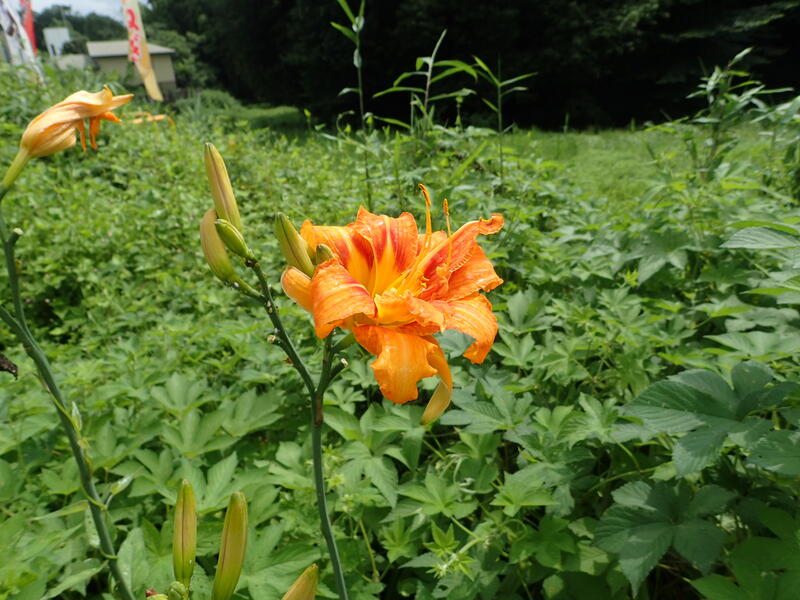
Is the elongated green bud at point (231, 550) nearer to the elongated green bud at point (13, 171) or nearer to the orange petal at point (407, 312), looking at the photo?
the orange petal at point (407, 312)

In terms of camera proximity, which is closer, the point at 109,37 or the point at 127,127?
the point at 127,127

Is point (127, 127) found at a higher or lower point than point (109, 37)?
lower

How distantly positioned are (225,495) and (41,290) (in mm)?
2478

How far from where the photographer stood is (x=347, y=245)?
2.78 feet

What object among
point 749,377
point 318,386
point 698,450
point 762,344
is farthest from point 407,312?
point 762,344

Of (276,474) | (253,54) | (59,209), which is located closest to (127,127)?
(59,209)

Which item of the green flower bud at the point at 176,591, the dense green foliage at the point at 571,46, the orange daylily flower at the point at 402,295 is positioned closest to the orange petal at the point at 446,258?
the orange daylily flower at the point at 402,295

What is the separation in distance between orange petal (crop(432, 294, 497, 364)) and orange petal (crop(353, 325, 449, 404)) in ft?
0.16

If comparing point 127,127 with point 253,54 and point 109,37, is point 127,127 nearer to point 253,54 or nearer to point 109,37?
point 253,54

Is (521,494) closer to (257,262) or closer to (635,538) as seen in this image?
(635,538)

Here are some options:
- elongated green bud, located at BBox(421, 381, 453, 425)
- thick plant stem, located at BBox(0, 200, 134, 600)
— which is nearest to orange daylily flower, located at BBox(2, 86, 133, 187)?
thick plant stem, located at BBox(0, 200, 134, 600)

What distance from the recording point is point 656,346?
1550 millimetres

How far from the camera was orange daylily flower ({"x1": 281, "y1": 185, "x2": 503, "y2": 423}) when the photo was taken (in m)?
0.66

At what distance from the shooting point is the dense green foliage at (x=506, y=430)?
3.26 ft
